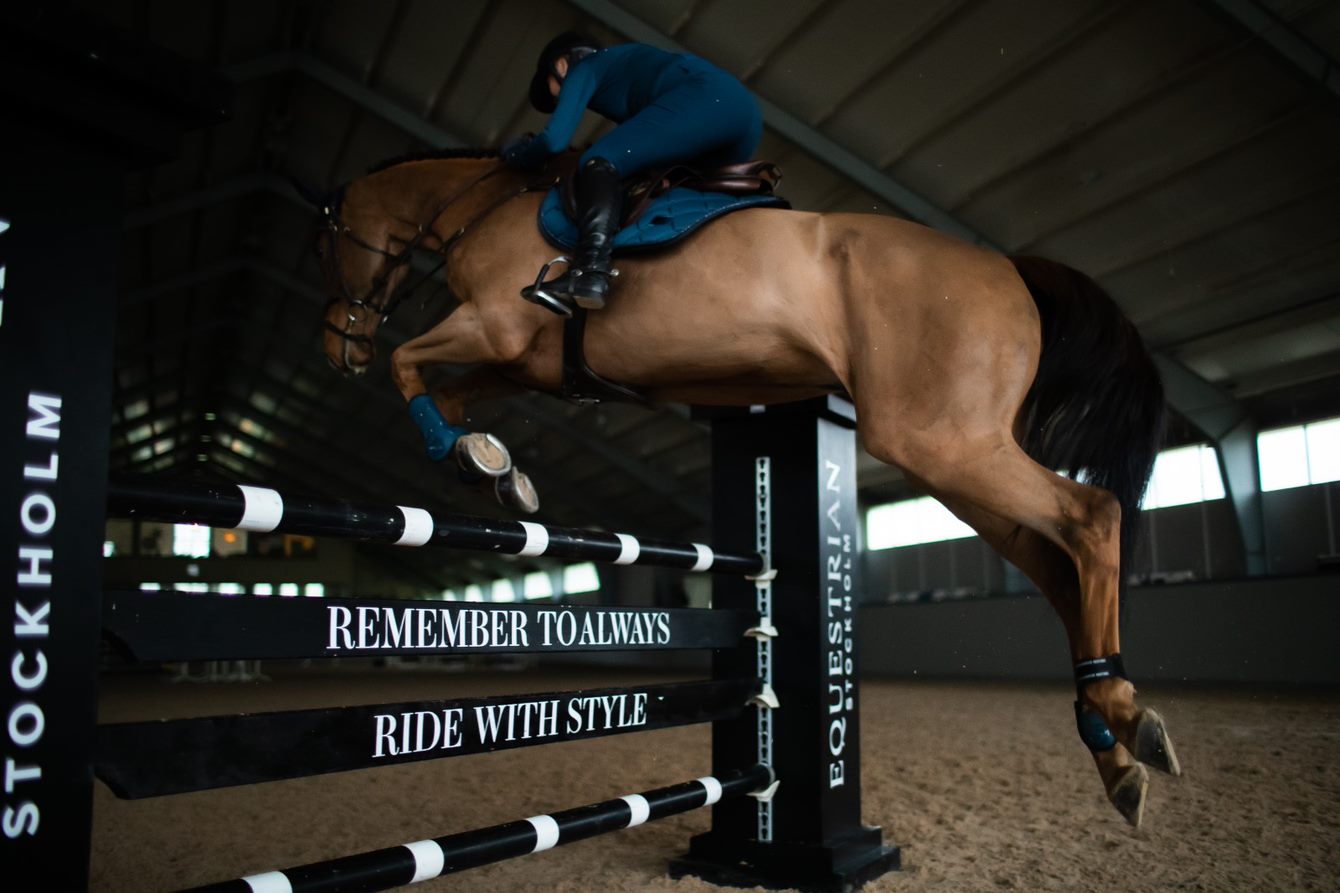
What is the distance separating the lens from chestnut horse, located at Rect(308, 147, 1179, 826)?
71.8 inches

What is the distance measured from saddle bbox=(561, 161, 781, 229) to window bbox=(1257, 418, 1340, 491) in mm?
4638

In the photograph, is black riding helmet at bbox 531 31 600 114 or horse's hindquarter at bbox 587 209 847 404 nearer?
horse's hindquarter at bbox 587 209 847 404

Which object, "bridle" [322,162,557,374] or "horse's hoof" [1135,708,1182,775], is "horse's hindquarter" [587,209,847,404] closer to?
"bridle" [322,162,557,374]

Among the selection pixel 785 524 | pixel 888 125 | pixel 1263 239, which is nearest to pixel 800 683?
pixel 785 524

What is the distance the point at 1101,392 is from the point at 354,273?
171 cm

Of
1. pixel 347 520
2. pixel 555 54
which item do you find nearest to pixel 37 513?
pixel 347 520

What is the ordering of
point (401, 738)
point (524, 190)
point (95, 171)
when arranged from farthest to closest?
point (524, 190)
point (401, 738)
point (95, 171)

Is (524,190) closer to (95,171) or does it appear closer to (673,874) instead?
(95,171)

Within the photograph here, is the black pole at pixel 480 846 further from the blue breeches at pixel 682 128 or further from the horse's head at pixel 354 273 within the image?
the blue breeches at pixel 682 128

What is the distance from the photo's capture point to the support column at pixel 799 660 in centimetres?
254

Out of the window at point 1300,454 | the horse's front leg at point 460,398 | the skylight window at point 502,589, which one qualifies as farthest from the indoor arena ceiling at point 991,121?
the skylight window at point 502,589

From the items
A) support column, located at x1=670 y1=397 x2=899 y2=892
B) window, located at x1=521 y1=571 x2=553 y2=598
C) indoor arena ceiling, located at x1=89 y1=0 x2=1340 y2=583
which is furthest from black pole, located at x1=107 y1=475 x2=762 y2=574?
window, located at x1=521 y1=571 x2=553 y2=598

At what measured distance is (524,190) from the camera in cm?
228

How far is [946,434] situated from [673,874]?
4.56 ft
